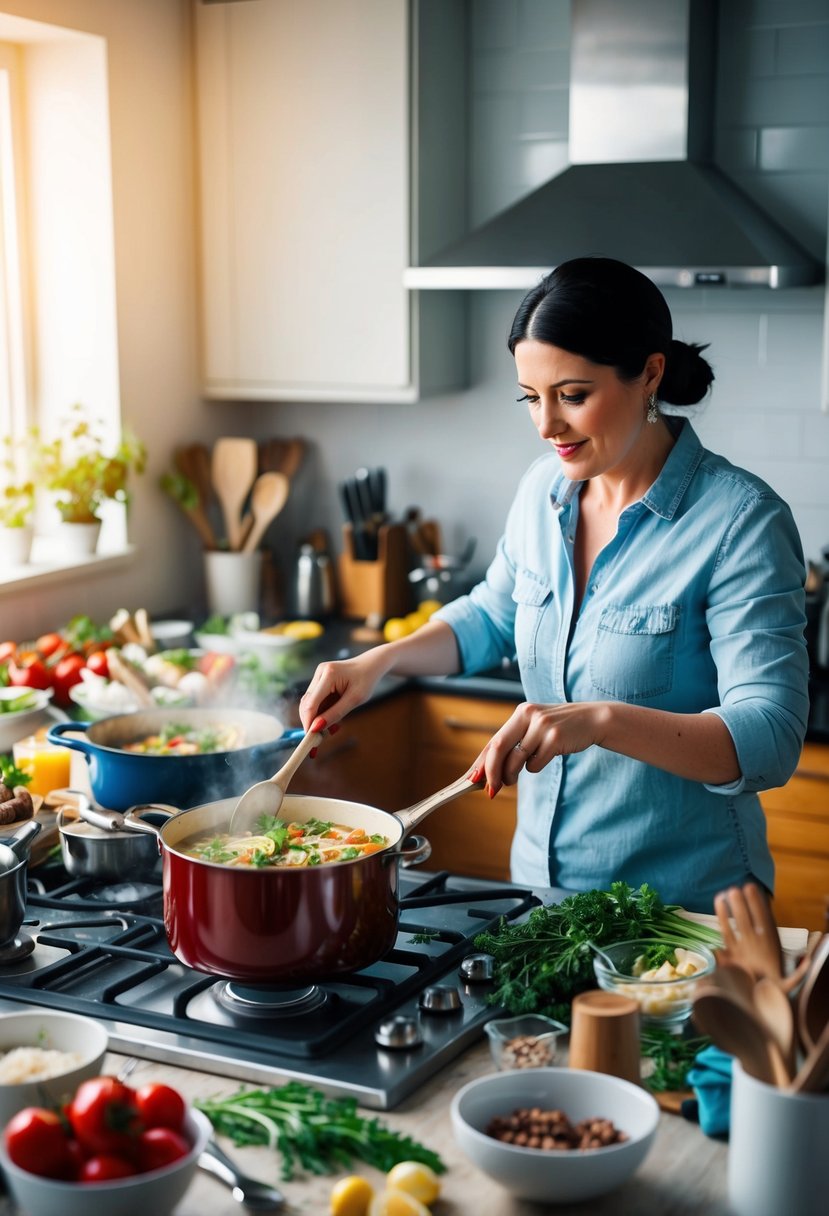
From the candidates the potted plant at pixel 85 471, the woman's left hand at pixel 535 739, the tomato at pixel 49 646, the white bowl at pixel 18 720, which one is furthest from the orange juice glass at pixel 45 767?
the potted plant at pixel 85 471

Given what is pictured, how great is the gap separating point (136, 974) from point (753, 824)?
93 centimetres

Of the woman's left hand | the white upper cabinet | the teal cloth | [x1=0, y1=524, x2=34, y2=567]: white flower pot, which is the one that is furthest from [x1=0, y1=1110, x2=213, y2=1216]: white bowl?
the white upper cabinet

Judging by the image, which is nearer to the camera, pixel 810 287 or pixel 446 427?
pixel 810 287

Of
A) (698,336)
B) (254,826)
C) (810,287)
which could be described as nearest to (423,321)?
(698,336)

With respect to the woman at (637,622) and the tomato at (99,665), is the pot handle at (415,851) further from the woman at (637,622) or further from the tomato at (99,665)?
the tomato at (99,665)

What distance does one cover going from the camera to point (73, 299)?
3.38 metres

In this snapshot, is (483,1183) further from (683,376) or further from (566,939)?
(683,376)

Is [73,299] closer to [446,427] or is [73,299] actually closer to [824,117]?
[446,427]

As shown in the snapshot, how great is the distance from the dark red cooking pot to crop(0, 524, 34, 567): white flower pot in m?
1.90

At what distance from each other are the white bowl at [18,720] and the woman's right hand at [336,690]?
2.75ft

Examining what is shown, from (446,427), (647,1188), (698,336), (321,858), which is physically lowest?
(647,1188)

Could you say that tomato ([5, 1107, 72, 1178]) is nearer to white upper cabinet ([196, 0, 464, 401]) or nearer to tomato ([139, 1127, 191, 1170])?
tomato ([139, 1127, 191, 1170])

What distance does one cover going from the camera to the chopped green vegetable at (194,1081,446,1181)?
3.91 feet

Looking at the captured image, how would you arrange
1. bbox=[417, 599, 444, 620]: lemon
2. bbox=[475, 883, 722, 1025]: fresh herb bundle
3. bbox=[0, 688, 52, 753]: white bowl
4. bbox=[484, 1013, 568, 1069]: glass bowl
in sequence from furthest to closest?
1. bbox=[417, 599, 444, 620]: lemon
2. bbox=[0, 688, 52, 753]: white bowl
3. bbox=[475, 883, 722, 1025]: fresh herb bundle
4. bbox=[484, 1013, 568, 1069]: glass bowl
